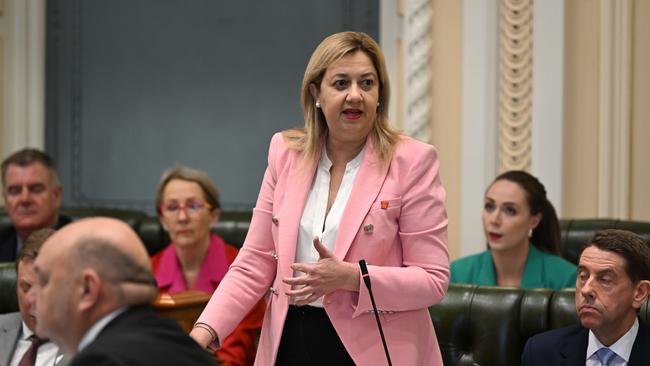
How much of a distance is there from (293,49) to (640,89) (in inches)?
92.4

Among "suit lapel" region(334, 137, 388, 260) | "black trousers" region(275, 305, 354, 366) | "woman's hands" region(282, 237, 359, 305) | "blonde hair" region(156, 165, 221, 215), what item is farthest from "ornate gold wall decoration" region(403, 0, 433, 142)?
"woman's hands" region(282, 237, 359, 305)

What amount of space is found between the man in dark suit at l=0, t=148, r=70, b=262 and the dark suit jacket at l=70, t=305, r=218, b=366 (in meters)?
3.62

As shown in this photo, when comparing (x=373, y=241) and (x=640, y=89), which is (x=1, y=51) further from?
(x=373, y=241)

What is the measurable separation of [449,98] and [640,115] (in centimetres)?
103

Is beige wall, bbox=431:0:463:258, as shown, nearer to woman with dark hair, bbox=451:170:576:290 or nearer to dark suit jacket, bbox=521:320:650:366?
woman with dark hair, bbox=451:170:576:290

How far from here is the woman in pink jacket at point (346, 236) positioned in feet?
8.69

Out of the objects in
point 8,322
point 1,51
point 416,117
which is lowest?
point 8,322

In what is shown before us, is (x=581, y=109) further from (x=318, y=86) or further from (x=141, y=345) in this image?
(x=141, y=345)

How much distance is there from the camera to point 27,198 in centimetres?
543

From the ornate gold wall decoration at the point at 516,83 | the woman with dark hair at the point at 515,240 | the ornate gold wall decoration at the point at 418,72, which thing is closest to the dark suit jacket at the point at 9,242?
the ornate gold wall decoration at the point at 418,72

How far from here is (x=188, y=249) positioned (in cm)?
493

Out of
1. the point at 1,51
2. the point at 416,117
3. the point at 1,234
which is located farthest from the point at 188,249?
the point at 1,51

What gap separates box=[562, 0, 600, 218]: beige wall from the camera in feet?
18.4

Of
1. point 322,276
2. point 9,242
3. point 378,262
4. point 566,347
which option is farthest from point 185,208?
point 322,276
